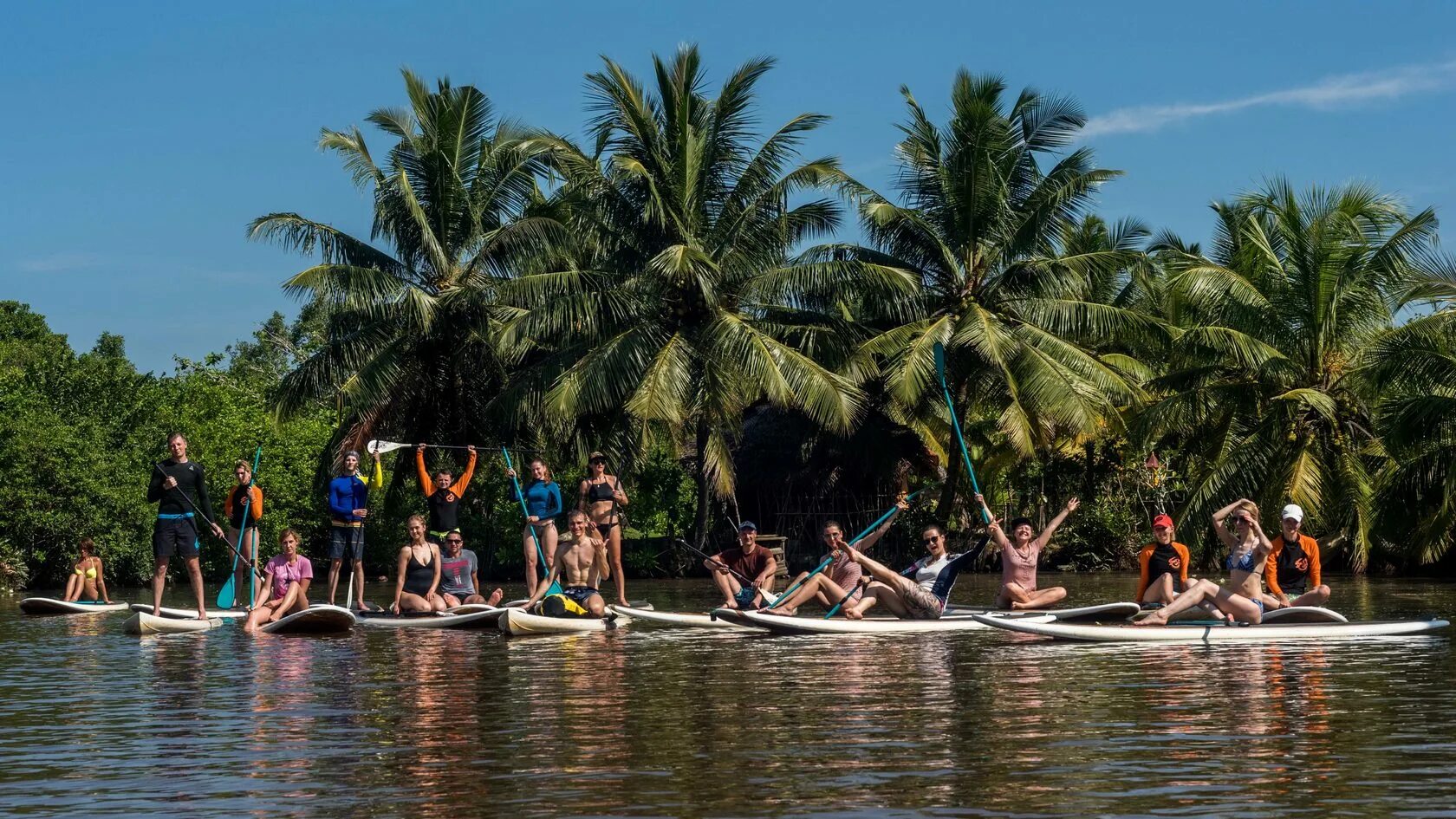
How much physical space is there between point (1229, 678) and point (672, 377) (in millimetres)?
18582

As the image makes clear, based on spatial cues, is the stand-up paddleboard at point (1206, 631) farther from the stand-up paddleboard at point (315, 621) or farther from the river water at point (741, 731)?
the stand-up paddleboard at point (315, 621)

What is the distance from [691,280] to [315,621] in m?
14.6

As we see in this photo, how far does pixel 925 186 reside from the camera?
108 feet

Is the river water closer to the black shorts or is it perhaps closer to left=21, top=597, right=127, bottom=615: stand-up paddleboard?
the black shorts

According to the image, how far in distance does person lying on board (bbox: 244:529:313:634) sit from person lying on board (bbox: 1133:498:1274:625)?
29.0ft

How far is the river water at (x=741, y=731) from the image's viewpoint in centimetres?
714

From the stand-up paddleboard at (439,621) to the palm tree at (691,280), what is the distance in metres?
11.0

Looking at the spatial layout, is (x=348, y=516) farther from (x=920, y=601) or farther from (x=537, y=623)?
(x=920, y=601)

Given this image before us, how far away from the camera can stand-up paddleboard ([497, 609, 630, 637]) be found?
660 inches

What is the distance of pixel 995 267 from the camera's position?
1323 inches

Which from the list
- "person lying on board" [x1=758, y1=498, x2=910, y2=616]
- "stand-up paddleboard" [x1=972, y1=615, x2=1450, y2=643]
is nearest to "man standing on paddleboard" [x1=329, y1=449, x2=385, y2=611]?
"person lying on board" [x1=758, y1=498, x2=910, y2=616]

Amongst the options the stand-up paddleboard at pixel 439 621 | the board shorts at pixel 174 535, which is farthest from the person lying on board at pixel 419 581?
the board shorts at pixel 174 535

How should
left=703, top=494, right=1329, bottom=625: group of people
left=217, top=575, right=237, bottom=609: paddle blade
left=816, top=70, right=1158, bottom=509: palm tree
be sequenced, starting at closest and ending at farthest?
left=703, top=494, right=1329, bottom=625: group of people, left=217, top=575, right=237, bottom=609: paddle blade, left=816, top=70, right=1158, bottom=509: palm tree

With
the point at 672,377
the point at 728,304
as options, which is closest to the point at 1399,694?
the point at 672,377
